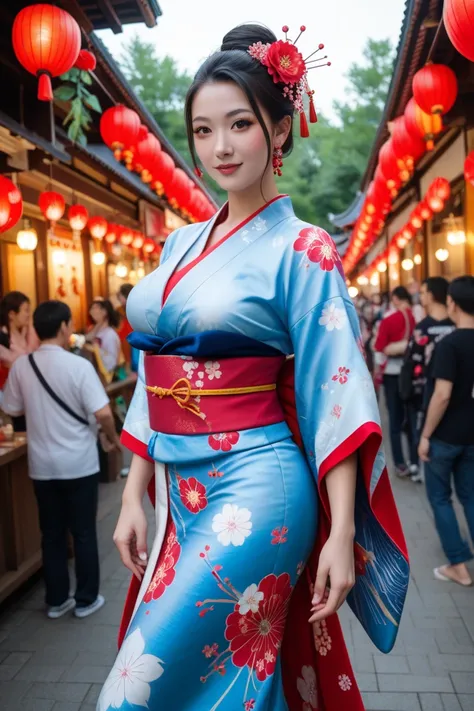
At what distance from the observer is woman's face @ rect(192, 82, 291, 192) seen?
1962 mm

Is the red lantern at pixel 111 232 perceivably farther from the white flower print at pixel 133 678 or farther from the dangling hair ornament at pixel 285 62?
the white flower print at pixel 133 678

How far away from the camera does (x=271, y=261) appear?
6.26ft

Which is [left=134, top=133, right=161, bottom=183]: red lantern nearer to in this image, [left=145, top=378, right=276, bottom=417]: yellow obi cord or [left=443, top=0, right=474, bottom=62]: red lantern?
[left=443, top=0, right=474, bottom=62]: red lantern

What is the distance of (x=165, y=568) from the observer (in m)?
1.92

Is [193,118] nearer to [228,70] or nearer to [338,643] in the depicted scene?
[228,70]

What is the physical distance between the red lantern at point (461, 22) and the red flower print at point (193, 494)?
360 centimetres

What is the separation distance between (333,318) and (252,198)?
0.51m

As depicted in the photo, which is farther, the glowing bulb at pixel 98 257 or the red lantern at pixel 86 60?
the glowing bulb at pixel 98 257

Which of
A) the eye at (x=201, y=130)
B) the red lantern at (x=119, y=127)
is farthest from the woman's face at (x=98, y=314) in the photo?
the eye at (x=201, y=130)

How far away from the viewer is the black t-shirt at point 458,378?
4594mm

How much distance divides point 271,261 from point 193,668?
3.71ft

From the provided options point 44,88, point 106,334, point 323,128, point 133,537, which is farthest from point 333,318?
point 323,128

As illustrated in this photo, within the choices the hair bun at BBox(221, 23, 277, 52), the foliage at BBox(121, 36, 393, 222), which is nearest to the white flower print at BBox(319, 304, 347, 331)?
the hair bun at BBox(221, 23, 277, 52)

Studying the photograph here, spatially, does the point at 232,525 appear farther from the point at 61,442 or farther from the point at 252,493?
the point at 61,442
